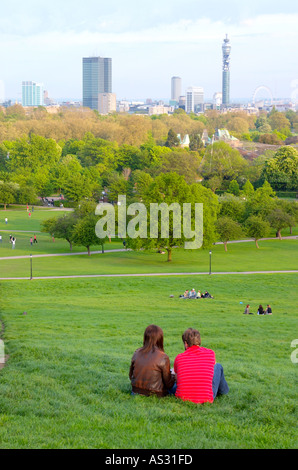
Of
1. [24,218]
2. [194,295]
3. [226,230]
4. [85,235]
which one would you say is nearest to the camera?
[194,295]

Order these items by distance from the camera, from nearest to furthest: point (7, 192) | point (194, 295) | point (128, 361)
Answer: point (128, 361) < point (194, 295) < point (7, 192)

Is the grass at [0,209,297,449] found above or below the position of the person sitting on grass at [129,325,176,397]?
below

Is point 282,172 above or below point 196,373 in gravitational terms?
above

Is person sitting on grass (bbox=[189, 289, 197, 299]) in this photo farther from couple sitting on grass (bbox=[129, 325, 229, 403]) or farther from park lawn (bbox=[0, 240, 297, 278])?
couple sitting on grass (bbox=[129, 325, 229, 403])

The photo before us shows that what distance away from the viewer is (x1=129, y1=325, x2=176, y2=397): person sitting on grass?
875 centimetres

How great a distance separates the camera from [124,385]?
9695 millimetres

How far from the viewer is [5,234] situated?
6266 cm

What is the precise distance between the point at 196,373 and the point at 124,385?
149cm

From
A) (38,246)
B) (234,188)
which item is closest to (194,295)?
(38,246)

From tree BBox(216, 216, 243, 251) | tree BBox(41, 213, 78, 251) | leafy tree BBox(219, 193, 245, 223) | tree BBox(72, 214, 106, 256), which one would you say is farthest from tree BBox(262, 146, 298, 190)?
tree BBox(72, 214, 106, 256)

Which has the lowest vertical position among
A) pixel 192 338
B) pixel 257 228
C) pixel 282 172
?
pixel 257 228

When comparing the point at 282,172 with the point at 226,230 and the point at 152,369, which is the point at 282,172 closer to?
the point at 226,230

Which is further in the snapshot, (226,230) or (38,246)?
(38,246)
